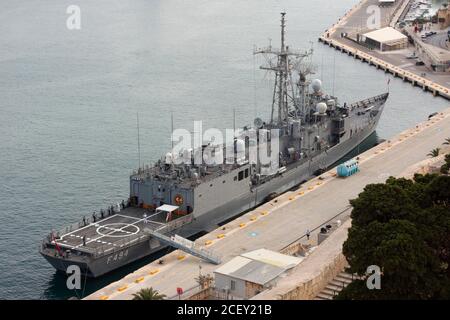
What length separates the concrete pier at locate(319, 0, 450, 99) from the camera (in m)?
115

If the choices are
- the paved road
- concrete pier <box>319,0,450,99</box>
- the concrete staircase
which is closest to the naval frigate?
the concrete staircase

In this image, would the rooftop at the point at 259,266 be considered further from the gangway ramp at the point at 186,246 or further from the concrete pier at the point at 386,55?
the concrete pier at the point at 386,55

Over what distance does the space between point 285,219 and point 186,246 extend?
9850 millimetres

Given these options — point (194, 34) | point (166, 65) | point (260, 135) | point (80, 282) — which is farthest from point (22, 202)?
point (194, 34)

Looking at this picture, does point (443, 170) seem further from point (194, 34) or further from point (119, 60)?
point (194, 34)

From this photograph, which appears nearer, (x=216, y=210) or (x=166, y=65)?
(x=216, y=210)

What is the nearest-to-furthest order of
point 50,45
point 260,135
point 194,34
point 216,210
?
1. point 216,210
2. point 260,135
3. point 50,45
4. point 194,34

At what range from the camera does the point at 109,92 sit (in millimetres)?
105562

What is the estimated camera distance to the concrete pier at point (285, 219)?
49.3 metres

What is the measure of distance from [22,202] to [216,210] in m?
15.8

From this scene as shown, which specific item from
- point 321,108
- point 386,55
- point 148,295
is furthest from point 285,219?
point 386,55

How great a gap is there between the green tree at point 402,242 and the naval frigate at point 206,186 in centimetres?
1626

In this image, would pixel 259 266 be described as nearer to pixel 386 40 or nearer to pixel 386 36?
pixel 386 40

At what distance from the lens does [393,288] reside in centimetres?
3653
